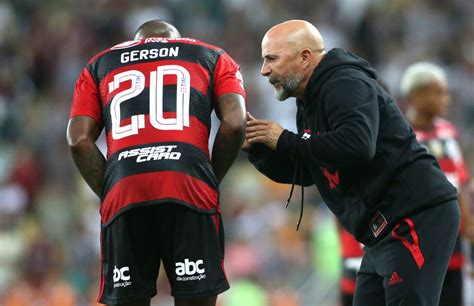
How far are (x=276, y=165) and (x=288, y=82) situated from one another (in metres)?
0.52

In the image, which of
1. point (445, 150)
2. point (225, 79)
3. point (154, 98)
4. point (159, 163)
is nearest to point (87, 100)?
point (154, 98)

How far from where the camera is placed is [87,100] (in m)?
5.05

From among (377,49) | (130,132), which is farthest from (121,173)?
(377,49)

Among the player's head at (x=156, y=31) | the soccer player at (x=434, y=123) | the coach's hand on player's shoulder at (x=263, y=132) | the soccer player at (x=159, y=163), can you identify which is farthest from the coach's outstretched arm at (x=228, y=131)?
the soccer player at (x=434, y=123)

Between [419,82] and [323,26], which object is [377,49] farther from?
[419,82]

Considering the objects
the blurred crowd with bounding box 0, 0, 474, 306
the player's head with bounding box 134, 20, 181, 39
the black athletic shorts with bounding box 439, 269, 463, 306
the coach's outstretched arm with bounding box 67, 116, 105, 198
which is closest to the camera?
the coach's outstretched arm with bounding box 67, 116, 105, 198

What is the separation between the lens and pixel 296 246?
1189cm

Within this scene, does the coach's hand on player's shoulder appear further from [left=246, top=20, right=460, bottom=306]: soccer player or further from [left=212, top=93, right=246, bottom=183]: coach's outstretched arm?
[left=212, top=93, right=246, bottom=183]: coach's outstretched arm

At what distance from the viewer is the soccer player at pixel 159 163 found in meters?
4.86

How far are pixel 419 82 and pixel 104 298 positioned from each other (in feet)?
10.2

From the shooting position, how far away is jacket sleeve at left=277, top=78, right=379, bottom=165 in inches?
186

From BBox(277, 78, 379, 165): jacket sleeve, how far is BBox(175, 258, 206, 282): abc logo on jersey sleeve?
748 millimetres

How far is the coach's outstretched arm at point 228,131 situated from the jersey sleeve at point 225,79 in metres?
0.03

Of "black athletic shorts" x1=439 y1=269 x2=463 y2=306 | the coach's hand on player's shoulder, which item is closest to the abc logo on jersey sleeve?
the coach's hand on player's shoulder
